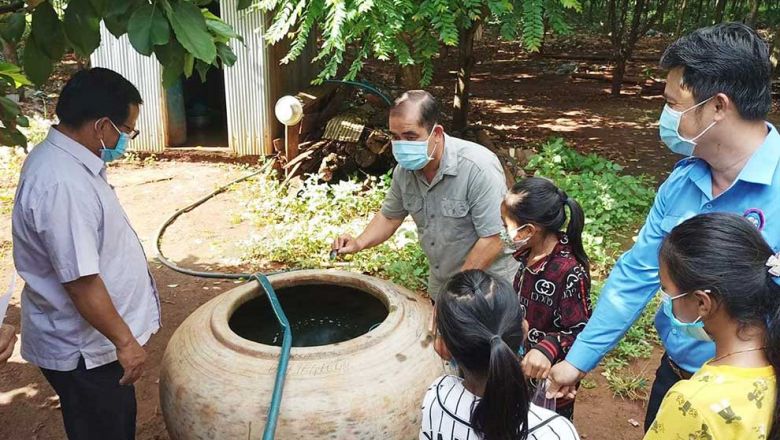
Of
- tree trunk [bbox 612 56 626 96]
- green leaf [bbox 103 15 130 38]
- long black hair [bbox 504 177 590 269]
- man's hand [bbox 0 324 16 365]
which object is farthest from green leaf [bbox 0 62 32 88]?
tree trunk [bbox 612 56 626 96]

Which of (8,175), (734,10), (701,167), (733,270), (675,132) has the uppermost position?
(734,10)

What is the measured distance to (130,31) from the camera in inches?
65.2

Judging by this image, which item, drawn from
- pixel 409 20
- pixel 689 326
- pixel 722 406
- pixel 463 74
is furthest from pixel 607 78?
pixel 722 406

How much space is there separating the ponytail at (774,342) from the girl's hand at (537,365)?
77 centimetres

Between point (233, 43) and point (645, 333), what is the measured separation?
18.3 feet

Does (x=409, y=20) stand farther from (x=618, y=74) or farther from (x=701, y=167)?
(x=618, y=74)

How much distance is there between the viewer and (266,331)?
2900 mm

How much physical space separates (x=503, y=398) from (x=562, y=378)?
0.69m

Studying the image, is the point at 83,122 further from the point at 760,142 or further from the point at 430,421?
the point at 760,142

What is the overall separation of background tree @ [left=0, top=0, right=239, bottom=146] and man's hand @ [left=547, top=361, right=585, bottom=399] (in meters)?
1.50

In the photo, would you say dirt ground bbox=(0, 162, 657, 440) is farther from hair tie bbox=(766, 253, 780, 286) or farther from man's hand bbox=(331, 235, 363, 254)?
hair tie bbox=(766, 253, 780, 286)

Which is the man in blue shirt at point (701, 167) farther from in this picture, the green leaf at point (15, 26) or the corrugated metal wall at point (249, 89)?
the corrugated metal wall at point (249, 89)

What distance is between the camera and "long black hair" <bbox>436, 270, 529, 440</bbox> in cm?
146

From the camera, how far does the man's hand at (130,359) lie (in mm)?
2325
